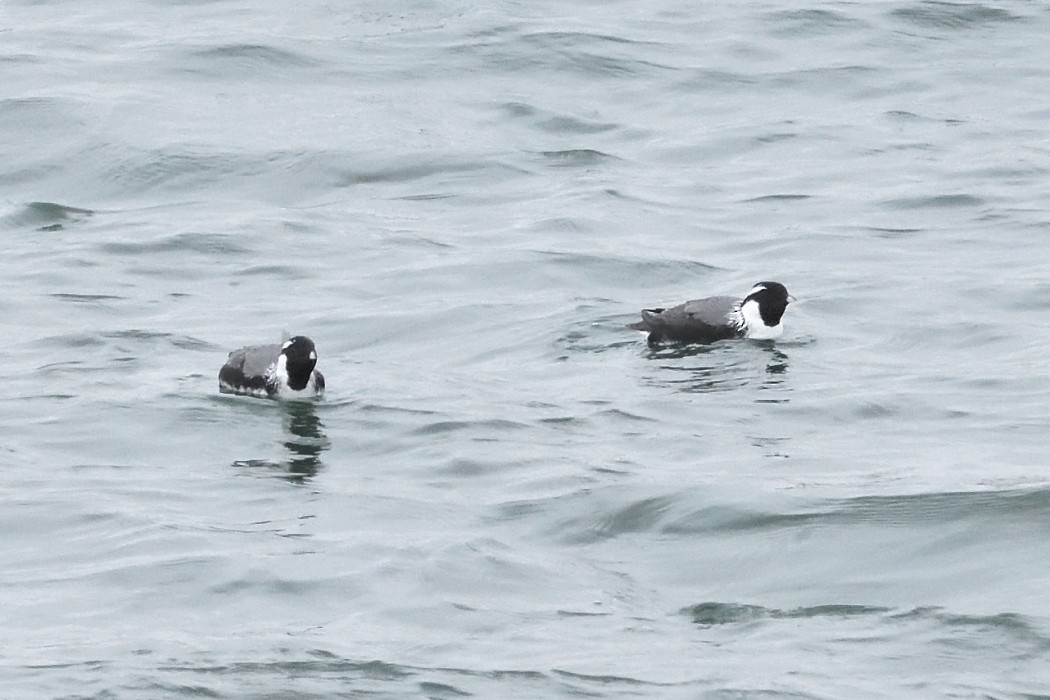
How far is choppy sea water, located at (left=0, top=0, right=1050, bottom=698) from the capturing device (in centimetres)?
1010

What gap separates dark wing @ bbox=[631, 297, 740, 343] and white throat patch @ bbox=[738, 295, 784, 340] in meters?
0.12

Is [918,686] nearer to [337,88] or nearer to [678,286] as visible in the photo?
[678,286]

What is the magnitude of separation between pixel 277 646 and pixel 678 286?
10.2 metres

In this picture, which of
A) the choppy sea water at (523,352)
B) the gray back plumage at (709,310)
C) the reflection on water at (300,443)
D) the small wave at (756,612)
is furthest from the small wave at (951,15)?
the small wave at (756,612)

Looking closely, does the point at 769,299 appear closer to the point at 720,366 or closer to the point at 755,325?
the point at 755,325

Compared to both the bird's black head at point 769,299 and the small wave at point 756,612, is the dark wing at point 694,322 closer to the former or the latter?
the bird's black head at point 769,299

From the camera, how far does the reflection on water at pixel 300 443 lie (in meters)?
13.7

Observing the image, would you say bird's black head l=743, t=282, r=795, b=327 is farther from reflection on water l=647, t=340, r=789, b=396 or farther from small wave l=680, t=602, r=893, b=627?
small wave l=680, t=602, r=893, b=627

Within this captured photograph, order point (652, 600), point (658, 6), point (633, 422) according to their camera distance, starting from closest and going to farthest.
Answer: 1. point (652, 600)
2. point (633, 422)
3. point (658, 6)

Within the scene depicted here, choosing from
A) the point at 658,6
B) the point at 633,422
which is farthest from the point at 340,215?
the point at 658,6

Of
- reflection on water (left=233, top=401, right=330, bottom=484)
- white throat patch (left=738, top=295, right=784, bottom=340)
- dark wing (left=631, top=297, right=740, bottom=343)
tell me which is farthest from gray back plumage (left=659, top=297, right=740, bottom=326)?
reflection on water (left=233, top=401, right=330, bottom=484)

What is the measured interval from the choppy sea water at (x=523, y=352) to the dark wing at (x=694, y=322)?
240mm

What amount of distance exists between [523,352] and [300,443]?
303 cm

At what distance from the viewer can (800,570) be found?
1120cm
